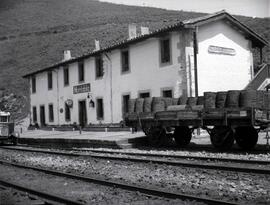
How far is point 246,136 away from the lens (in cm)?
1457

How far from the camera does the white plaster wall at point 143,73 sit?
885 inches

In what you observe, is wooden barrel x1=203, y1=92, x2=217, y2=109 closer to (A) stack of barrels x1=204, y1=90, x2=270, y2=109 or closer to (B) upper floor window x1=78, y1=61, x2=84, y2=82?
(A) stack of barrels x1=204, y1=90, x2=270, y2=109

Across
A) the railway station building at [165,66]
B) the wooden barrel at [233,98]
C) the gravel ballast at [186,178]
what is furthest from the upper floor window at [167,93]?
the gravel ballast at [186,178]

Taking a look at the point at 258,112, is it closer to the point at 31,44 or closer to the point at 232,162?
the point at 232,162

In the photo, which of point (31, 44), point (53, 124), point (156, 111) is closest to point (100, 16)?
point (31, 44)

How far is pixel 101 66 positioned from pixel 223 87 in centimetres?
892

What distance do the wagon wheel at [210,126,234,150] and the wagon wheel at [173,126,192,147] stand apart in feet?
8.03

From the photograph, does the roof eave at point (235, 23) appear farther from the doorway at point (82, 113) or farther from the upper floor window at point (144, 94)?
the doorway at point (82, 113)

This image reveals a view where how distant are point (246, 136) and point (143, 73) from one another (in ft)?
35.5

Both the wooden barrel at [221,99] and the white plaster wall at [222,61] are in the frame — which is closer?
the wooden barrel at [221,99]

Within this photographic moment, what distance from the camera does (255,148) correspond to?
48.5 ft

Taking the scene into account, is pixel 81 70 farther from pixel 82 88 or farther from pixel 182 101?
pixel 182 101

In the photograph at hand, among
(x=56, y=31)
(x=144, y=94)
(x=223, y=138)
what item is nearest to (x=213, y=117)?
(x=223, y=138)

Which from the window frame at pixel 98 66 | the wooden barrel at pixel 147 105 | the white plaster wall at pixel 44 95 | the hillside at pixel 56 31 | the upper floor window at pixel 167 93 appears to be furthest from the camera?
the hillside at pixel 56 31
